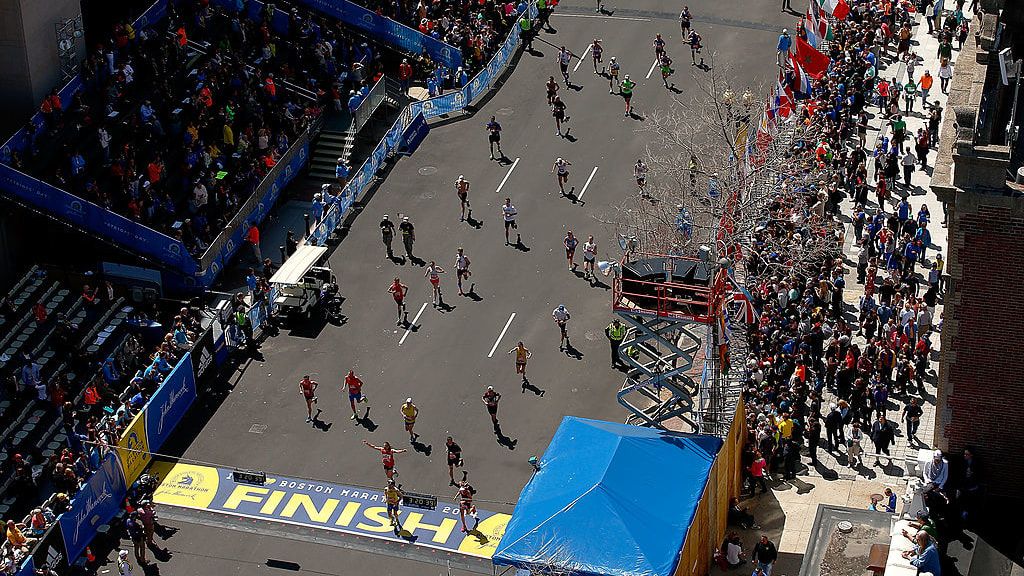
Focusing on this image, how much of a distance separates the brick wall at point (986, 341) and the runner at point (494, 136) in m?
37.2

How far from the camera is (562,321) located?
59.7 metres

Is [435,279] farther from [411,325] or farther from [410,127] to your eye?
[410,127]

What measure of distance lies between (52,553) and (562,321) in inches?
768

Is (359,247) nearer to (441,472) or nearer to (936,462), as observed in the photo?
(441,472)

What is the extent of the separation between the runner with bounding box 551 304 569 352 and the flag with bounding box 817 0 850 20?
2157 cm

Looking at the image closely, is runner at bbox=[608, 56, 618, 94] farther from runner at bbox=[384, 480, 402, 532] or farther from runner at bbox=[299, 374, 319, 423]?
runner at bbox=[384, 480, 402, 532]

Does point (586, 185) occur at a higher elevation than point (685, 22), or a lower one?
lower

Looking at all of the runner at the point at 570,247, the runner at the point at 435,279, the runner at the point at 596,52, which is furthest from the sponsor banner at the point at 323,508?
the runner at the point at 596,52

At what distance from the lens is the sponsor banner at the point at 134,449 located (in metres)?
53.6

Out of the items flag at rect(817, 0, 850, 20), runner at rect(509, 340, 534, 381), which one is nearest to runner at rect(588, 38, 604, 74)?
flag at rect(817, 0, 850, 20)

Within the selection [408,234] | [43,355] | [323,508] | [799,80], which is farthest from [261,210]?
[799,80]

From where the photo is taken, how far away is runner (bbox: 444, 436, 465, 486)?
53.2m

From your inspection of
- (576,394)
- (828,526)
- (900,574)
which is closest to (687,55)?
(576,394)

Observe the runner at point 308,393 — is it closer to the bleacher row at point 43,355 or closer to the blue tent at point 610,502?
the bleacher row at point 43,355
